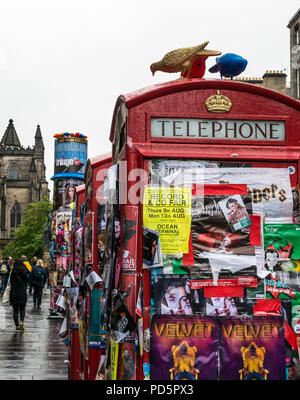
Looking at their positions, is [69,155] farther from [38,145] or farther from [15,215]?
[38,145]

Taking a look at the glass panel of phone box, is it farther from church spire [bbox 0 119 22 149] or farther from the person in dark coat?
church spire [bbox 0 119 22 149]

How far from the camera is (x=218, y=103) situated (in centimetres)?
482

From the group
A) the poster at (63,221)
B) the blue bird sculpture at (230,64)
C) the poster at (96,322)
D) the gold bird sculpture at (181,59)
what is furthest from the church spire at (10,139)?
the gold bird sculpture at (181,59)

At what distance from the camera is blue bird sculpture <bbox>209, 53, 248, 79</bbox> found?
5.20 meters

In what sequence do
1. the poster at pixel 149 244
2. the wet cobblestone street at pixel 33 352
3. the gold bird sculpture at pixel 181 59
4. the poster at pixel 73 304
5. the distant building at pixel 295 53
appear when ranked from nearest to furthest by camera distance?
the poster at pixel 149 244, the gold bird sculpture at pixel 181 59, the poster at pixel 73 304, the wet cobblestone street at pixel 33 352, the distant building at pixel 295 53

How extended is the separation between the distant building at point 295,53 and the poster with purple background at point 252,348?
31654 millimetres

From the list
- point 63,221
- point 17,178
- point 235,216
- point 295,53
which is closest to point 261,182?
point 235,216

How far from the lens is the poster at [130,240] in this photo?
4.60 metres

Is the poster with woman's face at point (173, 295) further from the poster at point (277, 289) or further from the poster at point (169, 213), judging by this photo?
the poster at point (277, 289)

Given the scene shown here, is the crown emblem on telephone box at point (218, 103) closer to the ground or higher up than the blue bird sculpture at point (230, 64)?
closer to the ground

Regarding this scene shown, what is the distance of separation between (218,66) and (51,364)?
6976 millimetres

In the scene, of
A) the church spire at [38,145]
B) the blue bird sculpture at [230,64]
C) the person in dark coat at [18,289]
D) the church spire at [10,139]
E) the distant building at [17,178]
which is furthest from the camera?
the church spire at [10,139]

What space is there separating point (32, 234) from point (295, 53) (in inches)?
2225
